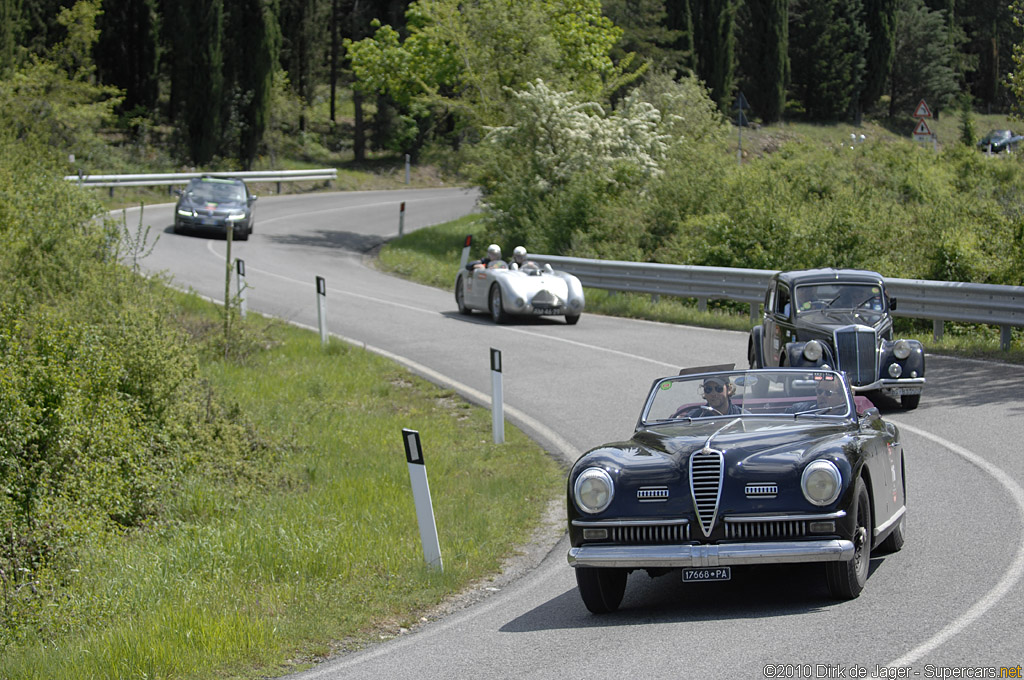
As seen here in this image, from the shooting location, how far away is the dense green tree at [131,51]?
55.5 m

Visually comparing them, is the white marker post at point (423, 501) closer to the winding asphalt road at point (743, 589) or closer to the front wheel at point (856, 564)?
the winding asphalt road at point (743, 589)

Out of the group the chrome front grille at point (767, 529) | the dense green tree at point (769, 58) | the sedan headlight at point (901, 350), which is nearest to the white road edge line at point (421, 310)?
the sedan headlight at point (901, 350)

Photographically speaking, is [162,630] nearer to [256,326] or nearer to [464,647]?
[464,647]

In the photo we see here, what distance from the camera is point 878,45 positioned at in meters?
68.6

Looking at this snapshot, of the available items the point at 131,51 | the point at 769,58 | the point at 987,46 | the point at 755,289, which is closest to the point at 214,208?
the point at 755,289

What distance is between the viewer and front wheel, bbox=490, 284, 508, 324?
21.1 metres

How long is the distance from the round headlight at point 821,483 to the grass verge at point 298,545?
8.81ft

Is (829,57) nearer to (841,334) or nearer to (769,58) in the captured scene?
(769,58)

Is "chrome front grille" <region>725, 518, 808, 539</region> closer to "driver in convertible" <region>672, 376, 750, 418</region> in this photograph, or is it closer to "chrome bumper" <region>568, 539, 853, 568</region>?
"chrome bumper" <region>568, 539, 853, 568</region>

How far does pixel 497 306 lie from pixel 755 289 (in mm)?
4682

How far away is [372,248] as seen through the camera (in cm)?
3512

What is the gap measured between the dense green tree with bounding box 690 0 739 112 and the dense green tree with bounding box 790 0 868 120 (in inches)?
363

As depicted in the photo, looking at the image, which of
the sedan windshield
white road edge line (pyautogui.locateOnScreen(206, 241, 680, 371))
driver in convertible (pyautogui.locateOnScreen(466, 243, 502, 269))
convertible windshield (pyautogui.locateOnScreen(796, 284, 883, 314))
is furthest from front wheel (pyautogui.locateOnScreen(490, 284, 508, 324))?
the sedan windshield

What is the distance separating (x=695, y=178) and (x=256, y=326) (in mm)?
12305
